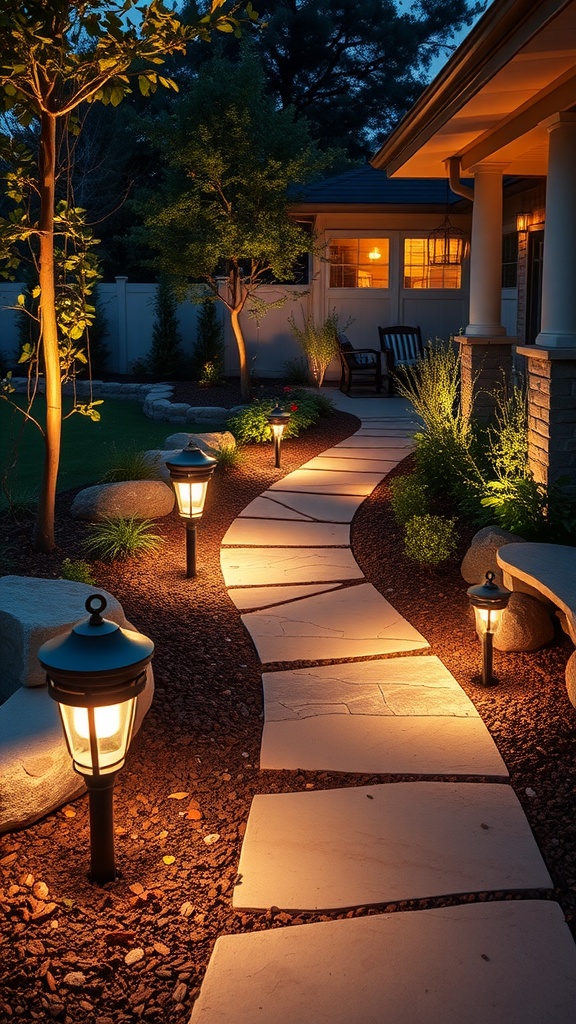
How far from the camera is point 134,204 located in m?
11.7

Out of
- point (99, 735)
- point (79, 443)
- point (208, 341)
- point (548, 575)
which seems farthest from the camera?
point (208, 341)

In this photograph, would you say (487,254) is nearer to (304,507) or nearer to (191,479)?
(304,507)

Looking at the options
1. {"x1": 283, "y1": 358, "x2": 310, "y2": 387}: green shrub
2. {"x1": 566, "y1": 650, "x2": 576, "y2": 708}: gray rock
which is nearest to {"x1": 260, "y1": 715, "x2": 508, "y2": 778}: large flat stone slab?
{"x1": 566, "y1": 650, "x2": 576, "y2": 708}: gray rock

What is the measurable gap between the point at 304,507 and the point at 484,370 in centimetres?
202

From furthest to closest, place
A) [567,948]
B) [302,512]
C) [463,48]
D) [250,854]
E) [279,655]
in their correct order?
1. [302,512]
2. [463,48]
3. [279,655]
4. [250,854]
5. [567,948]

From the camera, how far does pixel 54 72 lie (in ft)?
15.3

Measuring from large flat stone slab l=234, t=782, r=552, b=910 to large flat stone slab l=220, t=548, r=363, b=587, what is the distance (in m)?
2.46

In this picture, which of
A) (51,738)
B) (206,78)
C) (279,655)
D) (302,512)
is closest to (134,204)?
(206,78)

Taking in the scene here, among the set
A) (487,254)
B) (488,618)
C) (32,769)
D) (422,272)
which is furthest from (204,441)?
(422,272)

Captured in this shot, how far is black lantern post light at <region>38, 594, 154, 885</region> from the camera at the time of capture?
2.39m

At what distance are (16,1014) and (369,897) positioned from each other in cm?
92

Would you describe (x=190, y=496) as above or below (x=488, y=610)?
above

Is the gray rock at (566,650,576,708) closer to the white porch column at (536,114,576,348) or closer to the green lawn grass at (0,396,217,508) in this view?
the white porch column at (536,114,576,348)

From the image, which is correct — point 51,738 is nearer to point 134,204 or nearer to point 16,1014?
point 16,1014
